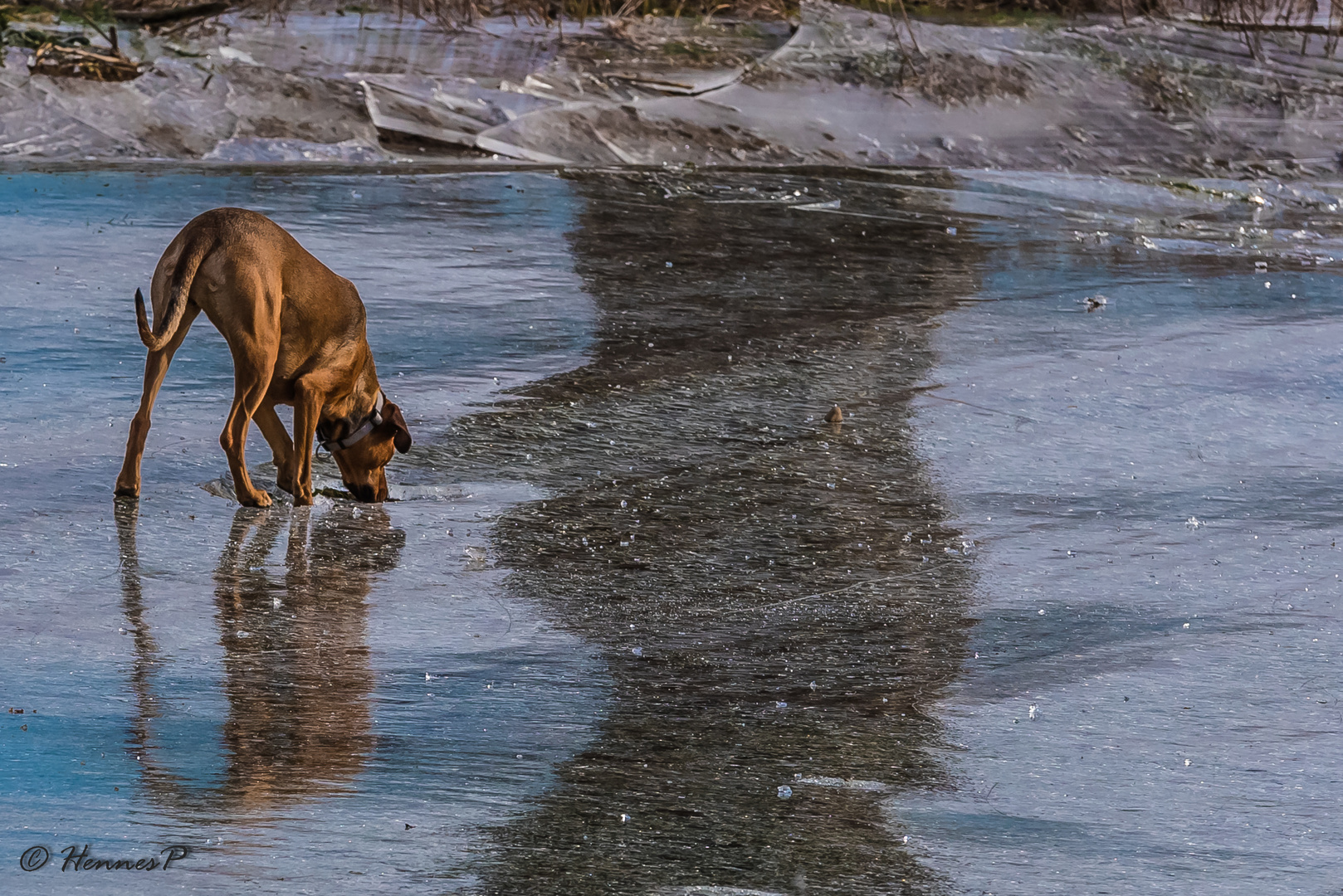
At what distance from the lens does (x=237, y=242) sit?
527cm

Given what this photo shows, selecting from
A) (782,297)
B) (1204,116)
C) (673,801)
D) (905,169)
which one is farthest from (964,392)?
(1204,116)

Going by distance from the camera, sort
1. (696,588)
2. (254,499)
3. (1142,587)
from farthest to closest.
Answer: (254,499)
(1142,587)
(696,588)

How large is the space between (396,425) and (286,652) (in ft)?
5.22

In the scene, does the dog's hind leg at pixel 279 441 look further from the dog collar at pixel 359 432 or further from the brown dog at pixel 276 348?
the dog collar at pixel 359 432

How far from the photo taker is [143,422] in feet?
17.2

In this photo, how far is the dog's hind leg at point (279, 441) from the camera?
18.2 ft

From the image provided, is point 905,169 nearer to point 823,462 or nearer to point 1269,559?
point 823,462

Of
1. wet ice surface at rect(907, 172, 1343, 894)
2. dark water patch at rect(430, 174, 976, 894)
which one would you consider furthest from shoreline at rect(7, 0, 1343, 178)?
wet ice surface at rect(907, 172, 1343, 894)

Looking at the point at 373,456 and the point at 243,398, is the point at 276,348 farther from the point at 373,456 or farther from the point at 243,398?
the point at 373,456

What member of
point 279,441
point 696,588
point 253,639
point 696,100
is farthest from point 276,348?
point 696,100

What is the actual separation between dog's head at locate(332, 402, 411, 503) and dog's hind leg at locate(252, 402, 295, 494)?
0.15 metres

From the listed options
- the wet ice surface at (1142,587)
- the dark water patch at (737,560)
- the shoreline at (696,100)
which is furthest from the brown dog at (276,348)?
the shoreline at (696,100)

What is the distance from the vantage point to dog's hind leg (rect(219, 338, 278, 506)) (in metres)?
5.28

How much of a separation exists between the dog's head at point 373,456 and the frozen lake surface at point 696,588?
13cm
